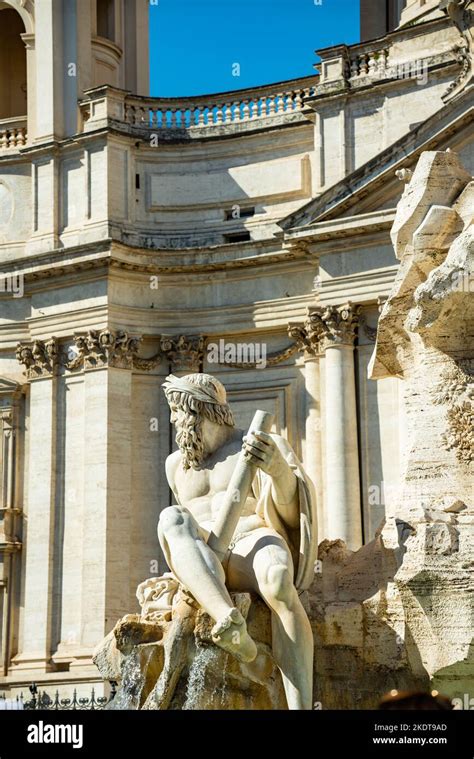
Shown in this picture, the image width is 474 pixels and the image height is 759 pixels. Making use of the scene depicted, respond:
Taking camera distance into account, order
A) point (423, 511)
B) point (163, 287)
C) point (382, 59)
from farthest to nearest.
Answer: point (163, 287), point (382, 59), point (423, 511)

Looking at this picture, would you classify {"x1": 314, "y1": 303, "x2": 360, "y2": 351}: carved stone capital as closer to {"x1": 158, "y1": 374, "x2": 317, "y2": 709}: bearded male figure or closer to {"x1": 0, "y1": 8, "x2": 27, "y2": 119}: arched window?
{"x1": 0, "y1": 8, "x2": 27, "y2": 119}: arched window

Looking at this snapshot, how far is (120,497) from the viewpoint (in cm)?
2852

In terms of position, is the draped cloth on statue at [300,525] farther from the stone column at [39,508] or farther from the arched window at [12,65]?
the arched window at [12,65]

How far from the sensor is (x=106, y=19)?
34.6 metres

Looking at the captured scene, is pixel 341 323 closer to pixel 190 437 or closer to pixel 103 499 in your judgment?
pixel 103 499

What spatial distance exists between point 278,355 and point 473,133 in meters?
5.93

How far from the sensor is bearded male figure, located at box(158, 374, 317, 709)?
30.0 ft

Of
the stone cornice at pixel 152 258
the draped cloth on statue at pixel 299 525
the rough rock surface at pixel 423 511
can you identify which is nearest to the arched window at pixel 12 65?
the stone cornice at pixel 152 258

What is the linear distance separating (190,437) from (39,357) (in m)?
20.2

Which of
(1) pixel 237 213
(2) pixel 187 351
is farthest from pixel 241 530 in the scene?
(1) pixel 237 213

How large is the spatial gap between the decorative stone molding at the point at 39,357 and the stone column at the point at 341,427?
5.73 meters
